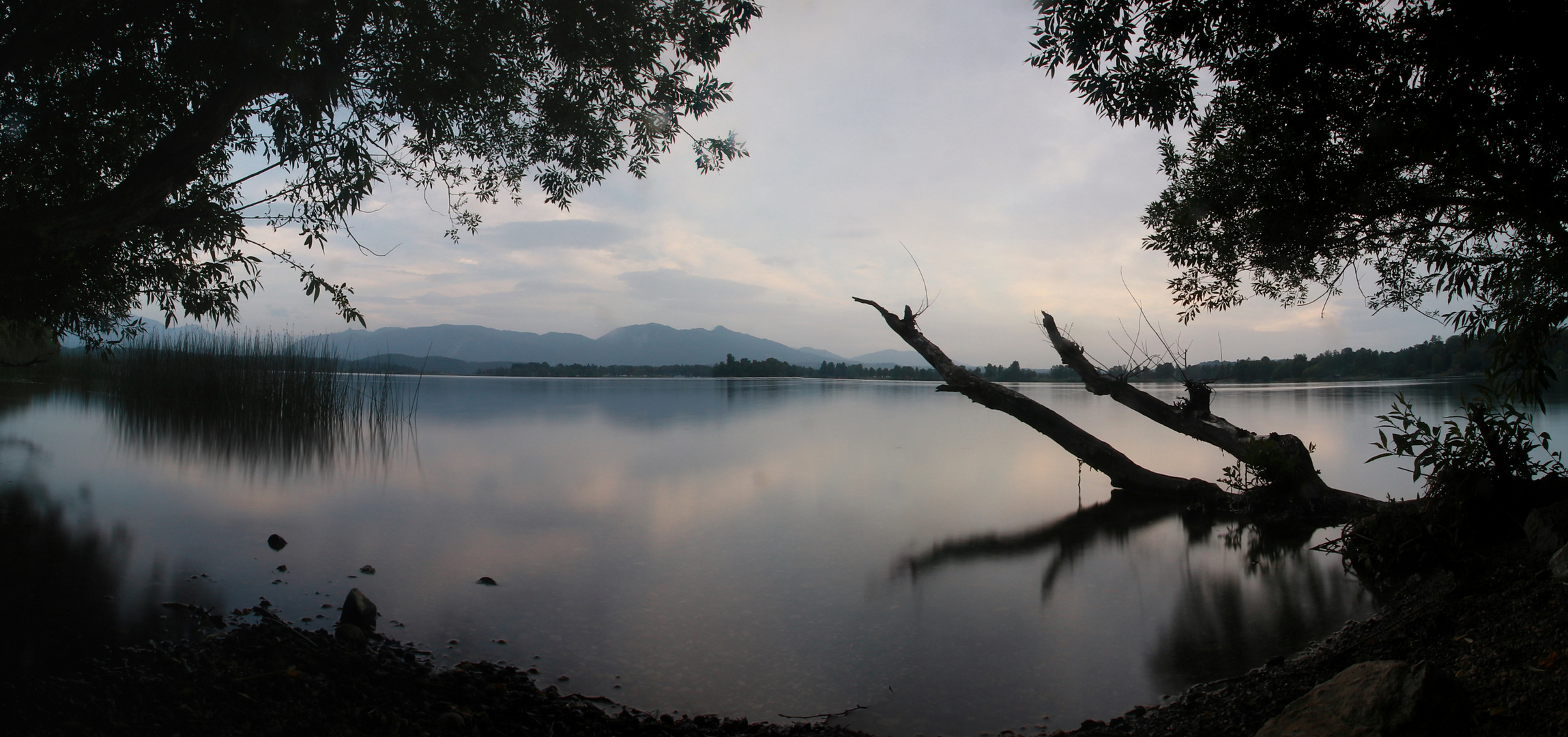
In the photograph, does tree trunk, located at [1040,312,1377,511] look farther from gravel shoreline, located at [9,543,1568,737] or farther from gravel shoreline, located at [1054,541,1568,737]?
gravel shoreline, located at [9,543,1568,737]

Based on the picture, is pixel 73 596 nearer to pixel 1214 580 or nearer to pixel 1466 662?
pixel 1466 662

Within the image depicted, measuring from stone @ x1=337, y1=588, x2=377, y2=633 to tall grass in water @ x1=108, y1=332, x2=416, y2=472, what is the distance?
8.94 metres

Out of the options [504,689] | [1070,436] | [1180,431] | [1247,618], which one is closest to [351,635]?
[504,689]

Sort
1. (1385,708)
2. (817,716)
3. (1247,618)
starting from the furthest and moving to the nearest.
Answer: (1247,618) → (817,716) → (1385,708)

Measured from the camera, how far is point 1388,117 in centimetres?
404

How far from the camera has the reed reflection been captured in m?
4.12

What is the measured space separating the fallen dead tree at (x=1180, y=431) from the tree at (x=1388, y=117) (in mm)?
3063

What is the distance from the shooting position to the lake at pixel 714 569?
145 inches

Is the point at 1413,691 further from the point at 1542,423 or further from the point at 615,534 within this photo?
the point at 1542,423

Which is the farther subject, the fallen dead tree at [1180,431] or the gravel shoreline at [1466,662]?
the fallen dead tree at [1180,431]

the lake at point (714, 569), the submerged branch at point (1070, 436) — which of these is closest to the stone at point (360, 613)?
the lake at point (714, 569)

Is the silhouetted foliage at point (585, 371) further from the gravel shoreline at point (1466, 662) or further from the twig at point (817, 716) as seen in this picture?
the gravel shoreline at point (1466, 662)

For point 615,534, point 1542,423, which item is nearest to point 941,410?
point 1542,423

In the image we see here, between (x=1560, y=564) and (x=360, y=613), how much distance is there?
5911mm
